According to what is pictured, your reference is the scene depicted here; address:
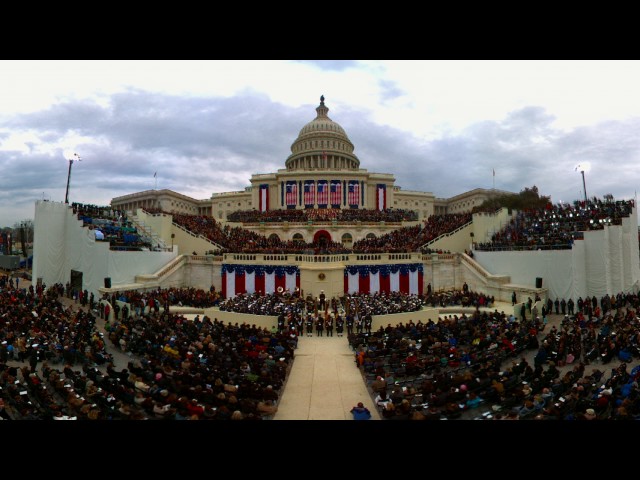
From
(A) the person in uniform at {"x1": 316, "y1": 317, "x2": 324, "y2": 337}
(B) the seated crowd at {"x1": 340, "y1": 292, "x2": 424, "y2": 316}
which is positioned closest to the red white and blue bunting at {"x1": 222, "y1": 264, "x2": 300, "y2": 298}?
(B) the seated crowd at {"x1": 340, "y1": 292, "x2": 424, "y2": 316}

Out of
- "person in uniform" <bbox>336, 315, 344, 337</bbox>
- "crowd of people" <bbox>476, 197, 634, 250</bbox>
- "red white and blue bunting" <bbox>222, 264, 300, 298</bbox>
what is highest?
"crowd of people" <bbox>476, 197, 634, 250</bbox>

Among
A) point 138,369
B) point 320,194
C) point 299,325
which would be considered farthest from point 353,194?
point 138,369

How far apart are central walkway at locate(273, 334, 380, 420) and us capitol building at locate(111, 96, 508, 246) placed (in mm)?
30230

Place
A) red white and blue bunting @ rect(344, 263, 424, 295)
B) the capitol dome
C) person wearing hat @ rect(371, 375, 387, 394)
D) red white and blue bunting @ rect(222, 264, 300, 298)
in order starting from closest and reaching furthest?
person wearing hat @ rect(371, 375, 387, 394)
red white and blue bunting @ rect(222, 264, 300, 298)
red white and blue bunting @ rect(344, 263, 424, 295)
the capitol dome

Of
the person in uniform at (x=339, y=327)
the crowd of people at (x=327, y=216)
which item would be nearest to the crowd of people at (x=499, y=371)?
the person in uniform at (x=339, y=327)

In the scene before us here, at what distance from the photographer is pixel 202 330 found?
17.9 metres

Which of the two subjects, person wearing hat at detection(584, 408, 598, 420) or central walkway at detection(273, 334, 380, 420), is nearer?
person wearing hat at detection(584, 408, 598, 420)

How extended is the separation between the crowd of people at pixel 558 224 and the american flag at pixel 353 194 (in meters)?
28.7

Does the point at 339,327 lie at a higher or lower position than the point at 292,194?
lower

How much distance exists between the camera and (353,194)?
206 ft

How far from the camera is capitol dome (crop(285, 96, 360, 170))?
3184 inches

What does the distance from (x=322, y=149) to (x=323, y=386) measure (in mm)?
73109

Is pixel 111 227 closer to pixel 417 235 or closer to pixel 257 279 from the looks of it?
pixel 257 279

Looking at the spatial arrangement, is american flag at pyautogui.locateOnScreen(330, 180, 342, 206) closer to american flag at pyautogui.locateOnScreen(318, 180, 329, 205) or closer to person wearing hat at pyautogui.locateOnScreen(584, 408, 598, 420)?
american flag at pyautogui.locateOnScreen(318, 180, 329, 205)
